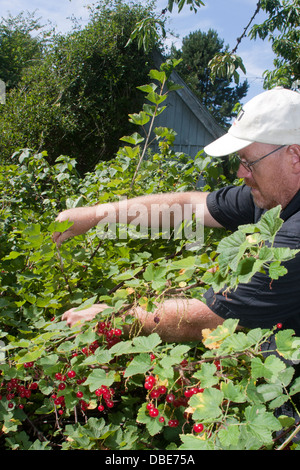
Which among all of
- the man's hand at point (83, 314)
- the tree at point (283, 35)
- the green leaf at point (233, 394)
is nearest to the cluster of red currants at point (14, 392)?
the man's hand at point (83, 314)

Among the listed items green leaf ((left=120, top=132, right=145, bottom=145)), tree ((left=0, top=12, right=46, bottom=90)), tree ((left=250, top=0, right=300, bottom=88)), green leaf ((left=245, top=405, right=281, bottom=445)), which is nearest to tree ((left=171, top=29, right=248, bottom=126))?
tree ((left=0, top=12, right=46, bottom=90))

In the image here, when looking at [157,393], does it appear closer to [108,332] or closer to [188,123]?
[108,332]

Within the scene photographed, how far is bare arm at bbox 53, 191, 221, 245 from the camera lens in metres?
1.80

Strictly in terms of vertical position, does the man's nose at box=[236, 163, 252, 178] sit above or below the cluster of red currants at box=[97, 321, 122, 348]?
above

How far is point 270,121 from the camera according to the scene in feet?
5.15

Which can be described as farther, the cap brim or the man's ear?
the cap brim

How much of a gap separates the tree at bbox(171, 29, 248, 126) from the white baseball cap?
3426cm

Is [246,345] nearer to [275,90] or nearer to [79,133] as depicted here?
[275,90]

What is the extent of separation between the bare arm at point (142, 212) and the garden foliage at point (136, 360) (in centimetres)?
7

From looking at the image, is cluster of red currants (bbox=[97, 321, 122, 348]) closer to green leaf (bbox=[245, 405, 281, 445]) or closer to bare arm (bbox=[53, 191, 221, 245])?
green leaf (bbox=[245, 405, 281, 445])

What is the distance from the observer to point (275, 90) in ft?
5.50

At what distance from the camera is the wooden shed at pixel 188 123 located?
1186cm
